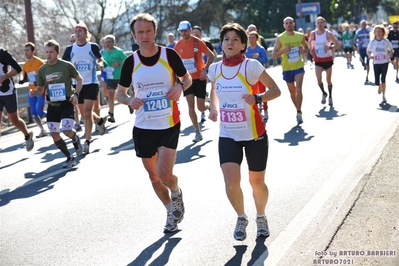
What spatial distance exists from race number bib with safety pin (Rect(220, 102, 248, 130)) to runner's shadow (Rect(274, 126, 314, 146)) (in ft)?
18.2

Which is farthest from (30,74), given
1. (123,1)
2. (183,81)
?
(123,1)

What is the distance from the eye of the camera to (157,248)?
679 centimetres

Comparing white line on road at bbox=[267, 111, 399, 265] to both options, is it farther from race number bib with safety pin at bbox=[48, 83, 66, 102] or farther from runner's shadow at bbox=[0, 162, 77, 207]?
race number bib with safety pin at bbox=[48, 83, 66, 102]

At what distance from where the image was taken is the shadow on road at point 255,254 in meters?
6.12

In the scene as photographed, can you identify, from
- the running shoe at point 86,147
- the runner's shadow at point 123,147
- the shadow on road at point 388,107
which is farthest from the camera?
the shadow on road at point 388,107

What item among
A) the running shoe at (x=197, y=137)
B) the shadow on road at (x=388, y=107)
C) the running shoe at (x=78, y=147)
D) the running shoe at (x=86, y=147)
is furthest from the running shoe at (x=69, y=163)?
the shadow on road at (x=388, y=107)

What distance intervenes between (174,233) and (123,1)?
27.9m

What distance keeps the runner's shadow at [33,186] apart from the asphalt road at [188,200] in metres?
0.02

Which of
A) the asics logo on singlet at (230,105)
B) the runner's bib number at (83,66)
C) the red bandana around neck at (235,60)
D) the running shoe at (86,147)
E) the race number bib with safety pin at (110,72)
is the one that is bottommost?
the running shoe at (86,147)

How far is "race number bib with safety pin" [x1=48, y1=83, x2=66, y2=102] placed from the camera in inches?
451

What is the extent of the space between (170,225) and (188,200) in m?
1.38

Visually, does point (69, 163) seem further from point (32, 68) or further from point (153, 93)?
point (153, 93)

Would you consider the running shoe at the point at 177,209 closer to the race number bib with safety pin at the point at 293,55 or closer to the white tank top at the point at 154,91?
the white tank top at the point at 154,91

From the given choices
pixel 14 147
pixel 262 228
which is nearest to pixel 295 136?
pixel 14 147
